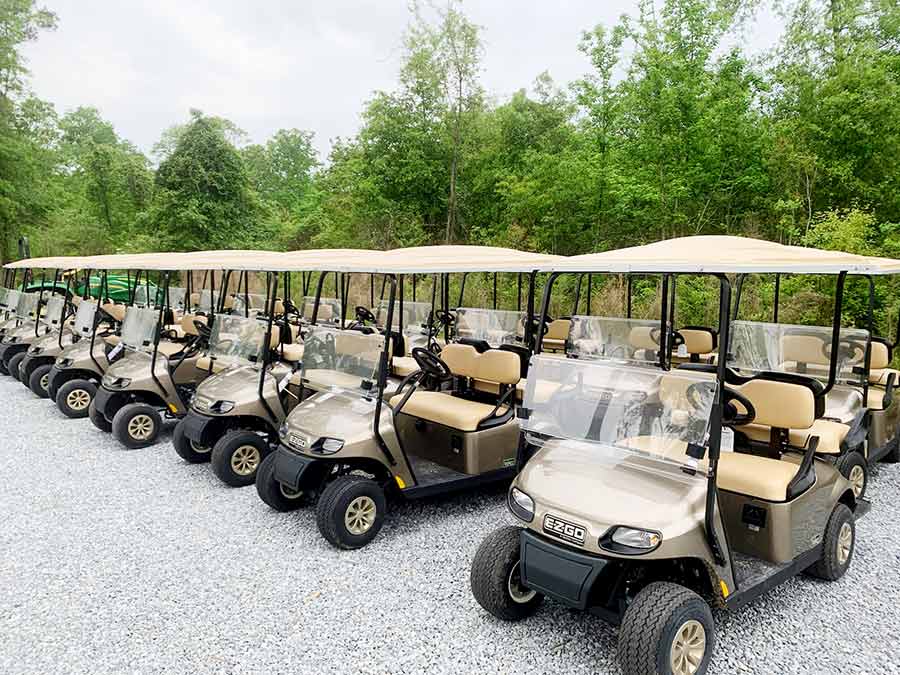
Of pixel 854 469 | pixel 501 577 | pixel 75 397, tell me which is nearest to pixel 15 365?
pixel 75 397

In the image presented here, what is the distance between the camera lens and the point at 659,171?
12664 mm

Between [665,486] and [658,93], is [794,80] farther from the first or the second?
[665,486]

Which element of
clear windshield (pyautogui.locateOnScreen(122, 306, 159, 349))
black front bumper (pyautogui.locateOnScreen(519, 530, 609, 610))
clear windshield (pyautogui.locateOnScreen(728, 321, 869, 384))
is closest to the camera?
black front bumper (pyautogui.locateOnScreen(519, 530, 609, 610))

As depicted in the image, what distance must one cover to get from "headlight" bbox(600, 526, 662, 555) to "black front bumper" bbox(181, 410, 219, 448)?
3604mm

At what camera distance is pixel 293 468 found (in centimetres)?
378

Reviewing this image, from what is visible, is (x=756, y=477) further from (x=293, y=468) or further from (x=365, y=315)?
(x=365, y=315)

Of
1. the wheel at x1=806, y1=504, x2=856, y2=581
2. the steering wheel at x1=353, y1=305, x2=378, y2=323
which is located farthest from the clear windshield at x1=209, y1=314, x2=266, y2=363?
the steering wheel at x1=353, y1=305, x2=378, y2=323

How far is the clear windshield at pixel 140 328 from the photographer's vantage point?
20.3 ft

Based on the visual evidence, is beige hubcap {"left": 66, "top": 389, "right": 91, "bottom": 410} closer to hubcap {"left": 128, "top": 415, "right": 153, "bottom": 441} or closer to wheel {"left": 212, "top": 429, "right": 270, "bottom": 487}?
hubcap {"left": 128, "top": 415, "right": 153, "bottom": 441}

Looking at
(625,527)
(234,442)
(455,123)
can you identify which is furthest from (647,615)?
(455,123)

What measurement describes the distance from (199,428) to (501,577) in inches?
123

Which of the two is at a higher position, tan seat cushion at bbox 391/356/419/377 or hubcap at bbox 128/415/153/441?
tan seat cushion at bbox 391/356/419/377

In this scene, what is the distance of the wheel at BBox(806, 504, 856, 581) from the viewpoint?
3.22 meters

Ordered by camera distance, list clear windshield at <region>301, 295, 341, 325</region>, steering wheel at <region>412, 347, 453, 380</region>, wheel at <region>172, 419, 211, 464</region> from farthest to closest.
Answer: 1. clear windshield at <region>301, 295, 341, 325</region>
2. wheel at <region>172, 419, 211, 464</region>
3. steering wheel at <region>412, 347, 453, 380</region>
